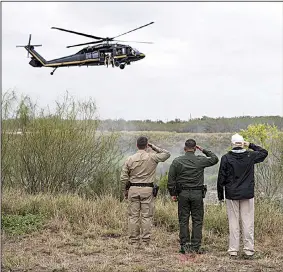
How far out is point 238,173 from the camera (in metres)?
7.09

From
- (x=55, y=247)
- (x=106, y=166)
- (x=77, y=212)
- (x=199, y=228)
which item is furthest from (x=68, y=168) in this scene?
(x=199, y=228)

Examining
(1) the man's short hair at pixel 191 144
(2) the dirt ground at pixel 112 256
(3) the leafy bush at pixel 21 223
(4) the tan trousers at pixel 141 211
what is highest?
(1) the man's short hair at pixel 191 144

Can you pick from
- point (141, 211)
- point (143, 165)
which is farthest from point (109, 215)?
point (143, 165)

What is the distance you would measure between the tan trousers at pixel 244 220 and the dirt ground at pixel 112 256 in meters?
0.26

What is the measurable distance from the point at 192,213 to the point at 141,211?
0.98m

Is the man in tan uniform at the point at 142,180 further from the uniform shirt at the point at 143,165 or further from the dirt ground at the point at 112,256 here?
the dirt ground at the point at 112,256

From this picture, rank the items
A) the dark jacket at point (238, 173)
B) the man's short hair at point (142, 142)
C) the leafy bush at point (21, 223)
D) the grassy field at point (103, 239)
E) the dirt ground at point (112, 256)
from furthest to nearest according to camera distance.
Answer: the leafy bush at point (21, 223) → the man's short hair at point (142, 142) → the dark jacket at point (238, 173) → the grassy field at point (103, 239) → the dirt ground at point (112, 256)

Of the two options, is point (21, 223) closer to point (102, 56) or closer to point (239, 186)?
point (239, 186)

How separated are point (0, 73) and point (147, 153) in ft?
12.0

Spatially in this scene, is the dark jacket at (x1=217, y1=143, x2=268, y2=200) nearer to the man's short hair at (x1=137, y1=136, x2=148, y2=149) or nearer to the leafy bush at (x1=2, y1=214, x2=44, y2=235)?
the man's short hair at (x1=137, y1=136, x2=148, y2=149)

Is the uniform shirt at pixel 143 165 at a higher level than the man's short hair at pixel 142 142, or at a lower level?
lower

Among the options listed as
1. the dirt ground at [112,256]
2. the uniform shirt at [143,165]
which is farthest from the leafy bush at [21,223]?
the uniform shirt at [143,165]

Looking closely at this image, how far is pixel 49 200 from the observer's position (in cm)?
1036

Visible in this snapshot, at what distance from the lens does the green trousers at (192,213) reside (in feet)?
24.1
